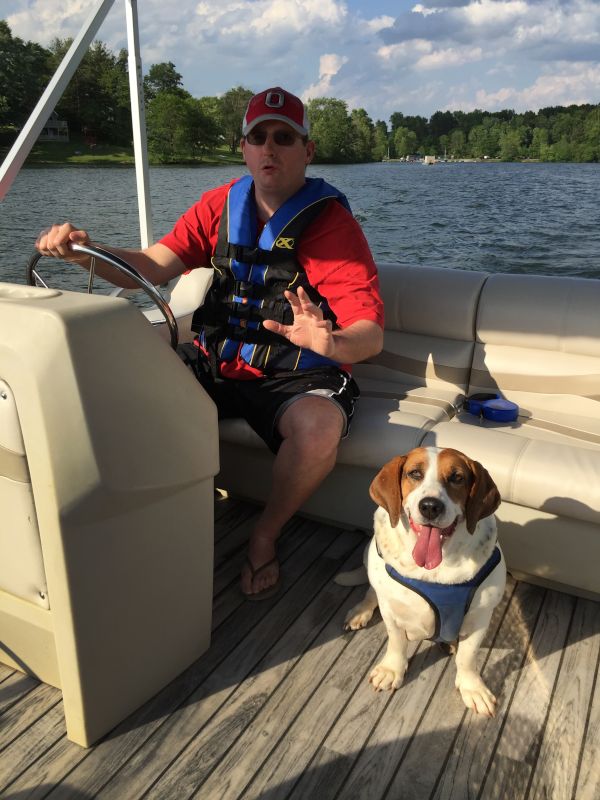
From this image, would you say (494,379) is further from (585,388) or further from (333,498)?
(333,498)

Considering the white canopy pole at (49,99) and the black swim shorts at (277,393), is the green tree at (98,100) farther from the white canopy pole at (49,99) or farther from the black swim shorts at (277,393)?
the black swim shorts at (277,393)

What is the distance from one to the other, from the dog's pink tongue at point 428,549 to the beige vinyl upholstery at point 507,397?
23.9 inches

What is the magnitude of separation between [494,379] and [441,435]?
72 cm

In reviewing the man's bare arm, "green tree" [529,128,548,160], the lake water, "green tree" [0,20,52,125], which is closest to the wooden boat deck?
the man's bare arm

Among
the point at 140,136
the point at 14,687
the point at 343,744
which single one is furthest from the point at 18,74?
the point at 343,744

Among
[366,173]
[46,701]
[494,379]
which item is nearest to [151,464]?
[46,701]

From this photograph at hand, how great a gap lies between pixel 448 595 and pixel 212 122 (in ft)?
95.5

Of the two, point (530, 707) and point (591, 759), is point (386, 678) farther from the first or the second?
point (591, 759)

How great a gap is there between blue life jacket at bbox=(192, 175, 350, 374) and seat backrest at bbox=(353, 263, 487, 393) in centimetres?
79

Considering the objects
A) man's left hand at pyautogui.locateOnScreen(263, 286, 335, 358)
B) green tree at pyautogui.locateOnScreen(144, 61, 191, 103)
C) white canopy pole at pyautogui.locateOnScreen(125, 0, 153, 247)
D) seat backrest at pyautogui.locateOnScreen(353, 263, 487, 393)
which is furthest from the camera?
green tree at pyautogui.locateOnScreen(144, 61, 191, 103)

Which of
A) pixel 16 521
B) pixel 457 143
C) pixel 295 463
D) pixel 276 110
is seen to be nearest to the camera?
pixel 16 521

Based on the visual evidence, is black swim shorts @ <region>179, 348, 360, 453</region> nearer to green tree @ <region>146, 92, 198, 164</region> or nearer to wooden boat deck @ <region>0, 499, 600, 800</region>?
wooden boat deck @ <region>0, 499, 600, 800</region>

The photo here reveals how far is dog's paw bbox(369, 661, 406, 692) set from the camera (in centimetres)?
179

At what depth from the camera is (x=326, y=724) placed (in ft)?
5.52
